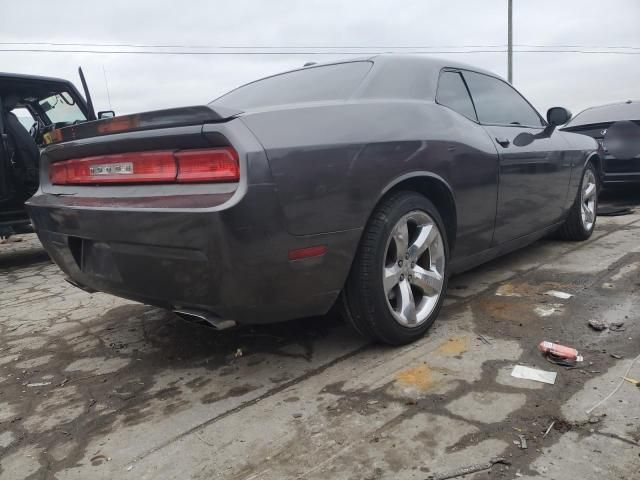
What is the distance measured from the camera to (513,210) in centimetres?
344

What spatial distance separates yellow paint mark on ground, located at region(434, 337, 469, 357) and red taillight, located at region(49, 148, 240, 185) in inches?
51.6

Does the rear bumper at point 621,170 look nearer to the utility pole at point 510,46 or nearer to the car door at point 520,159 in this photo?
the car door at point 520,159

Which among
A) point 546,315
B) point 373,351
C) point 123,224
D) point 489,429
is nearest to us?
point 489,429

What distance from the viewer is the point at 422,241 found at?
107 inches

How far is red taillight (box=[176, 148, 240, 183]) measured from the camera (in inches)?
78.8

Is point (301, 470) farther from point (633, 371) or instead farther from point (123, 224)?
point (633, 371)

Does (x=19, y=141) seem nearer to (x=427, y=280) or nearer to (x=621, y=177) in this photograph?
(x=427, y=280)

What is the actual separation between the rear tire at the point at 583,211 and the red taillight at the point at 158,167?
11.6 feet

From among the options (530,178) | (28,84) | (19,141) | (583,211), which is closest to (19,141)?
(19,141)

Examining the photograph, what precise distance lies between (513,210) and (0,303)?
3.80 m

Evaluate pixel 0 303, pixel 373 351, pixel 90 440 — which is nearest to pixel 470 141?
pixel 373 351

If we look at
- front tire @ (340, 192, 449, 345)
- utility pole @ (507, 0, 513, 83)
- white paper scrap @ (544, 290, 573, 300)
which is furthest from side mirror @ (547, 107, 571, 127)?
utility pole @ (507, 0, 513, 83)

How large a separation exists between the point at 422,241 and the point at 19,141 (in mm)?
4568

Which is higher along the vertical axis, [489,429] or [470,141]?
[470,141]
